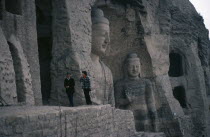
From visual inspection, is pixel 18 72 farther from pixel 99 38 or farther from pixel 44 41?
pixel 44 41

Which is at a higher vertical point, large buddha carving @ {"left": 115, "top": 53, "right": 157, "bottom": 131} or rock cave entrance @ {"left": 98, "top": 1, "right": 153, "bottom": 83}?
rock cave entrance @ {"left": 98, "top": 1, "right": 153, "bottom": 83}

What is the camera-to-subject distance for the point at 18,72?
7609mm

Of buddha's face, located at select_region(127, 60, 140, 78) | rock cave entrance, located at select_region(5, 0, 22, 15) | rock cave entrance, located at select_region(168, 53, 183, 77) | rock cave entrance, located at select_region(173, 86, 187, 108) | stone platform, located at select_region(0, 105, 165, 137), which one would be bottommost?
stone platform, located at select_region(0, 105, 165, 137)

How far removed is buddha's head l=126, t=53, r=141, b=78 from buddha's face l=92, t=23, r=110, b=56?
2.96m

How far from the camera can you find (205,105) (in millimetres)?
16781

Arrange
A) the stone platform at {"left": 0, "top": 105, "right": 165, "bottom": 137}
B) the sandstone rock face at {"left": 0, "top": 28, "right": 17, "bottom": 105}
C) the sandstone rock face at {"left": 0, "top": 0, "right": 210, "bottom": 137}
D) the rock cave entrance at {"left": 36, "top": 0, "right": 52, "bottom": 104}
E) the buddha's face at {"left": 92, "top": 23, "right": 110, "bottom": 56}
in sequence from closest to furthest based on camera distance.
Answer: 1. the stone platform at {"left": 0, "top": 105, "right": 165, "bottom": 137}
2. the sandstone rock face at {"left": 0, "top": 28, "right": 17, "bottom": 105}
3. the sandstone rock face at {"left": 0, "top": 0, "right": 210, "bottom": 137}
4. the buddha's face at {"left": 92, "top": 23, "right": 110, "bottom": 56}
5. the rock cave entrance at {"left": 36, "top": 0, "right": 52, "bottom": 104}

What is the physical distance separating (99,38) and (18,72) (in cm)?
300

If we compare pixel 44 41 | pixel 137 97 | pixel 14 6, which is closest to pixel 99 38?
pixel 44 41

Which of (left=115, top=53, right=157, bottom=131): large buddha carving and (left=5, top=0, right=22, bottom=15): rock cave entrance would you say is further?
(left=115, top=53, right=157, bottom=131): large buddha carving

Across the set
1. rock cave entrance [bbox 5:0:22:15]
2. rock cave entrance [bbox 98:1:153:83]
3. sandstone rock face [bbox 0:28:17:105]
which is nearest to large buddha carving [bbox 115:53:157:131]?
rock cave entrance [bbox 98:1:153:83]

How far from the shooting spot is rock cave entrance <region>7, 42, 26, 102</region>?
24.6 feet

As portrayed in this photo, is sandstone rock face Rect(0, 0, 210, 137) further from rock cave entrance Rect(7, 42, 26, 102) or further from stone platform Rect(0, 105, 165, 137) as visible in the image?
stone platform Rect(0, 105, 165, 137)

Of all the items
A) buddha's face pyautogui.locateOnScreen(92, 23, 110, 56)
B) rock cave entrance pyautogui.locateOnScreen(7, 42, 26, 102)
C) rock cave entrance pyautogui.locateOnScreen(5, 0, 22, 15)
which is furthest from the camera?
buddha's face pyautogui.locateOnScreen(92, 23, 110, 56)

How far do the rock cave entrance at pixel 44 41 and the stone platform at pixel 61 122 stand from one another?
308 cm
